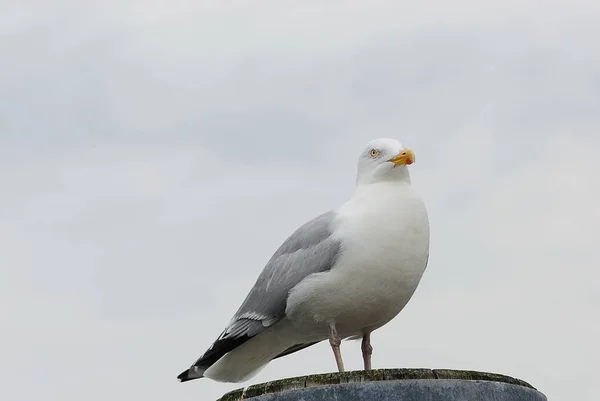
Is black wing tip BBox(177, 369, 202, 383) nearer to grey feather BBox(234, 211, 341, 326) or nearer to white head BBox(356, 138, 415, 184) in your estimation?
grey feather BBox(234, 211, 341, 326)

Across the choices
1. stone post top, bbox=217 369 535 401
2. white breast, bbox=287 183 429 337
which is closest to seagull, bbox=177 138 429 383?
white breast, bbox=287 183 429 337

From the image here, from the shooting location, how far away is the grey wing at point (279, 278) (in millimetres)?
7801

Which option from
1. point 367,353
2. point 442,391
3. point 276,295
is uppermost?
point 276,295

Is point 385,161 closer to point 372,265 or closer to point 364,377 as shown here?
point 372,265

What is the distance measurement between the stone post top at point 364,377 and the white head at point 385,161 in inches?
100.0

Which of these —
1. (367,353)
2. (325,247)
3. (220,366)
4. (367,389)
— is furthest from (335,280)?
(367,389)

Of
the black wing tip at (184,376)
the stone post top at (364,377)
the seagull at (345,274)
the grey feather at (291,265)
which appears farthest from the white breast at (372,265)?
the stone post top at (364,377)

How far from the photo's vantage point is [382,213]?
7562 mm

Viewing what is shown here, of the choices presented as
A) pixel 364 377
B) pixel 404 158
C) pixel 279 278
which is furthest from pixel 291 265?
pixel 364 377

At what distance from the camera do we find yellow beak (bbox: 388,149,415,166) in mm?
7855

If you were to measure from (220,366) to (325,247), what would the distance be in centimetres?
168

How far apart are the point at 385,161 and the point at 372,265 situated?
983 millimetres

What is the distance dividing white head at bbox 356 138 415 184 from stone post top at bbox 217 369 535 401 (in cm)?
254

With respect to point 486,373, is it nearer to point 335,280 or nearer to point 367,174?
point 335,280
